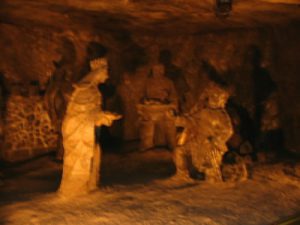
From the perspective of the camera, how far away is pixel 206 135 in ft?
20.4

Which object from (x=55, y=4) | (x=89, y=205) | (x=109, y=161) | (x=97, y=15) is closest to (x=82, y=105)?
(x=89, y=205)

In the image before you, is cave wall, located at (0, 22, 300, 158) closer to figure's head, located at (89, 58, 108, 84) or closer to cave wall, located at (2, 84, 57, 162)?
cave wall, located at (2, 84, 57, 162)

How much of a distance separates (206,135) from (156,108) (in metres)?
2.65

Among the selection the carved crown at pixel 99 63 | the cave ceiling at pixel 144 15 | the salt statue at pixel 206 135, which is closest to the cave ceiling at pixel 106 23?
the cave ceiling at pixel 144 15

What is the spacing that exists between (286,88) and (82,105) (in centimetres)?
520

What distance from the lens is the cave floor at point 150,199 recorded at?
4.57 meters

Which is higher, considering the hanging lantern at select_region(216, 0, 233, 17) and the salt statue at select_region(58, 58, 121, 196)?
the hanging lantern at select_region(216, 0, 233, 17)

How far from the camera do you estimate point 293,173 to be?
6.68m

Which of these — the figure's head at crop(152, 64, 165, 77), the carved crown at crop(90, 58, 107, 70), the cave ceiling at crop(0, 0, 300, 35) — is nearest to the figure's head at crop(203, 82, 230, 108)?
the cave ceiling at crop(0, 0, 300, 35)

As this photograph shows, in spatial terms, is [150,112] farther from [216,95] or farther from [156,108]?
[216,95]

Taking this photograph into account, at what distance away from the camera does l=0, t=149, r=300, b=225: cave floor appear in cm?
Answer: 457

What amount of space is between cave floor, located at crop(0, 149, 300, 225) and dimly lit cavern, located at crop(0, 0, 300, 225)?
28 millimetres

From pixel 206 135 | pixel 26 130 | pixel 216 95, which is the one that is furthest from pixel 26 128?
pixel 216 95

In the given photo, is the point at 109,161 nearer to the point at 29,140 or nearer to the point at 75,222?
the point at 29,140
